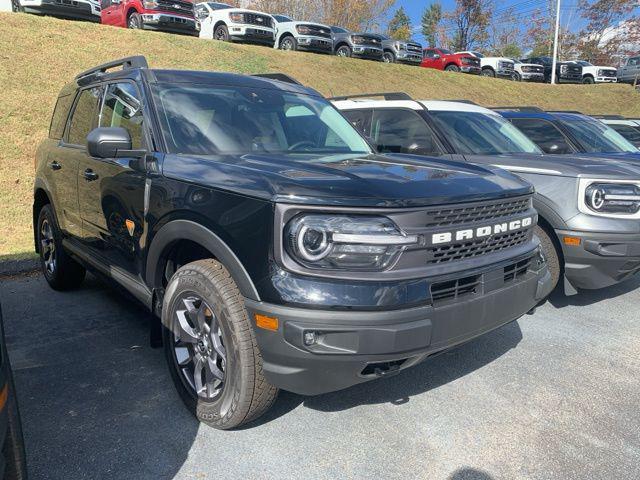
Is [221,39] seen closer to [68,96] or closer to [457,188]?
[68,96]

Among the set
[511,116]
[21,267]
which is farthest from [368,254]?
[511,116]

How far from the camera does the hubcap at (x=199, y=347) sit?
8.83 feet

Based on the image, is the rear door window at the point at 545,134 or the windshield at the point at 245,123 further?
the rear door window at the point at 545,134

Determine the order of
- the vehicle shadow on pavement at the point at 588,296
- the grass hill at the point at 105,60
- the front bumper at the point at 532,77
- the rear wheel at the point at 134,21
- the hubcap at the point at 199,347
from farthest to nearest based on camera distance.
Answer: the front bumper at the point at 532,77, the rear wheel at the point at 134,21, the grass hill at the point at 105,60, the vehicle shadow on pavement at the point at 588,296, the hubcap at the point at 199,347

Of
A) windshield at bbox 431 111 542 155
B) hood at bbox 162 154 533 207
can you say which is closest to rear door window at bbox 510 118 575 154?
windshield at bbox 431 111 542 155

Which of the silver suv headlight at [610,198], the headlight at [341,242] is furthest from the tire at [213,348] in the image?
the silver suv headlight at [610,198]

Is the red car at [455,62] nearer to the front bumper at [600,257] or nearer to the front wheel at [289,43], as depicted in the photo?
the front wheel at [289,43]

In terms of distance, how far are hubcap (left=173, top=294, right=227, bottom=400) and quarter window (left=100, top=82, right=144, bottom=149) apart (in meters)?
1.12

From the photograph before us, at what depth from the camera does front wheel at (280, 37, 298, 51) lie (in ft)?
60.4

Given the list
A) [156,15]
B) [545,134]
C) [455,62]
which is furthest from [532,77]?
[545,134]

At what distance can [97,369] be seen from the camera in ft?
11.2

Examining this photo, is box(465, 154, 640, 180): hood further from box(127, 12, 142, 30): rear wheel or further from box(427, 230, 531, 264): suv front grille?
box(127, 12, 142, 30): rear wheel

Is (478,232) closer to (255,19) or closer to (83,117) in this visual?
(83,117)

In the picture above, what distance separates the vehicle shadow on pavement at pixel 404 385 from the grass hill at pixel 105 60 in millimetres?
4302
